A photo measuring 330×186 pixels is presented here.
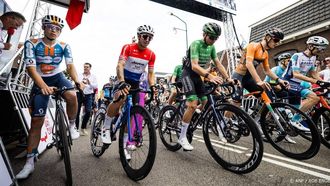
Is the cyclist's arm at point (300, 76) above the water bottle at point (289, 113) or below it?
above

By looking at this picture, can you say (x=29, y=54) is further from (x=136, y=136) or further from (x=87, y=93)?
(x=87, y=93)

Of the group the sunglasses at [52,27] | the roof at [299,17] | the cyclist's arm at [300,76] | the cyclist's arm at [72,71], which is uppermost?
the roof at [299,17]

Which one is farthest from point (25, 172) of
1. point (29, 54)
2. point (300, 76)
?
point (300, 76)

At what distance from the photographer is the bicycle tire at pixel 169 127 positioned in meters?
4.17

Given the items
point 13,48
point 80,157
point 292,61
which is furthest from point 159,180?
point 13,48

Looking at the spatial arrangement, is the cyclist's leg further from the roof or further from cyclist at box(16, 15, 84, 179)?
the roof

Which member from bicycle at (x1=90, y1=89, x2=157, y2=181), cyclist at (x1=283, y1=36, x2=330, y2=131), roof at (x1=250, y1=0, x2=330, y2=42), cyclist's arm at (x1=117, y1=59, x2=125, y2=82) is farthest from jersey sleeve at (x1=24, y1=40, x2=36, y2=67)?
roof at (x1=250, y1=0, x2=330, y2=42)

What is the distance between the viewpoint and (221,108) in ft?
10.3

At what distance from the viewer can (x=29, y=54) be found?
295 centimetres

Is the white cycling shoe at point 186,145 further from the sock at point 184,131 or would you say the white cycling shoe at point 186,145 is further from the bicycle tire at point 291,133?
the bicycle tire at point 291,133

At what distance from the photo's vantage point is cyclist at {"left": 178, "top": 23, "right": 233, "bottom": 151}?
139 inches

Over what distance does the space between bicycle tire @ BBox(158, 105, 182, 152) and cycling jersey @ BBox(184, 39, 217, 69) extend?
3.65ft

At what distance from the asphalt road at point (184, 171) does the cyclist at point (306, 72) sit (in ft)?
3.70

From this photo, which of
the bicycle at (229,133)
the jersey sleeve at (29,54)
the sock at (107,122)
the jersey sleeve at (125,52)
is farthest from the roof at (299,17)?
the jersey sleeve at (29,54)
